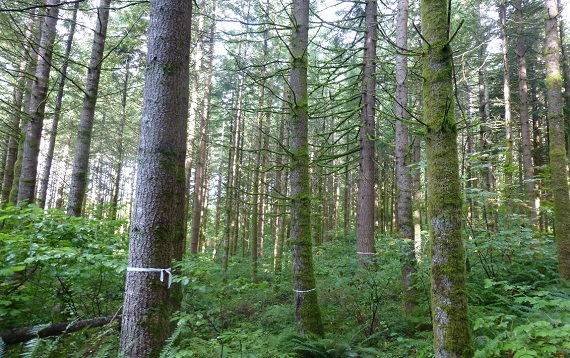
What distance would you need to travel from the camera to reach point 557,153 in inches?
244

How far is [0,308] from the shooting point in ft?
11.5

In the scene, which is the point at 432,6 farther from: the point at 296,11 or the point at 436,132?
the point at 296,11

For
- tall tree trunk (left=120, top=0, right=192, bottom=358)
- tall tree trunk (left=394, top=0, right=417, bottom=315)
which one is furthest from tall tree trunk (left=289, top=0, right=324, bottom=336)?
tall tree trunk (left=394, top=0, right=417, bottom=315)

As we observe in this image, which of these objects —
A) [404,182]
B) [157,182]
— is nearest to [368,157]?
[404,182]

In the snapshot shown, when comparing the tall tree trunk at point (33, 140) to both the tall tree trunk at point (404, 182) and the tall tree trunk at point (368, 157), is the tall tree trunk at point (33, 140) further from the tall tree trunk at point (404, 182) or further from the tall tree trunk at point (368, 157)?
the tall tree trunk at point (404, 182)

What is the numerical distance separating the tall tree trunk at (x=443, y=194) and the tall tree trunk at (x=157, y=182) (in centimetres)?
241

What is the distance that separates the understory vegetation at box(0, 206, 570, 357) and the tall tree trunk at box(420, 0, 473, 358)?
40cm

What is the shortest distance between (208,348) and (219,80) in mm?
15706

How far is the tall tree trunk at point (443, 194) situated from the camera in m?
2.37

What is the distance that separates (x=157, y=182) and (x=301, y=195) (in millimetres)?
2666

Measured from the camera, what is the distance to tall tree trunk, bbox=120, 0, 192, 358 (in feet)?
9.08

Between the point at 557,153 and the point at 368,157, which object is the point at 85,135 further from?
the point at 557,153

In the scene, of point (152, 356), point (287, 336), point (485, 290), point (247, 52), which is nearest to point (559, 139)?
point (485, 290)

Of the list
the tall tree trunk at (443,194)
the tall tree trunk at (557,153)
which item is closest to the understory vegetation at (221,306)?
the tall tree trunk at (443,194)
